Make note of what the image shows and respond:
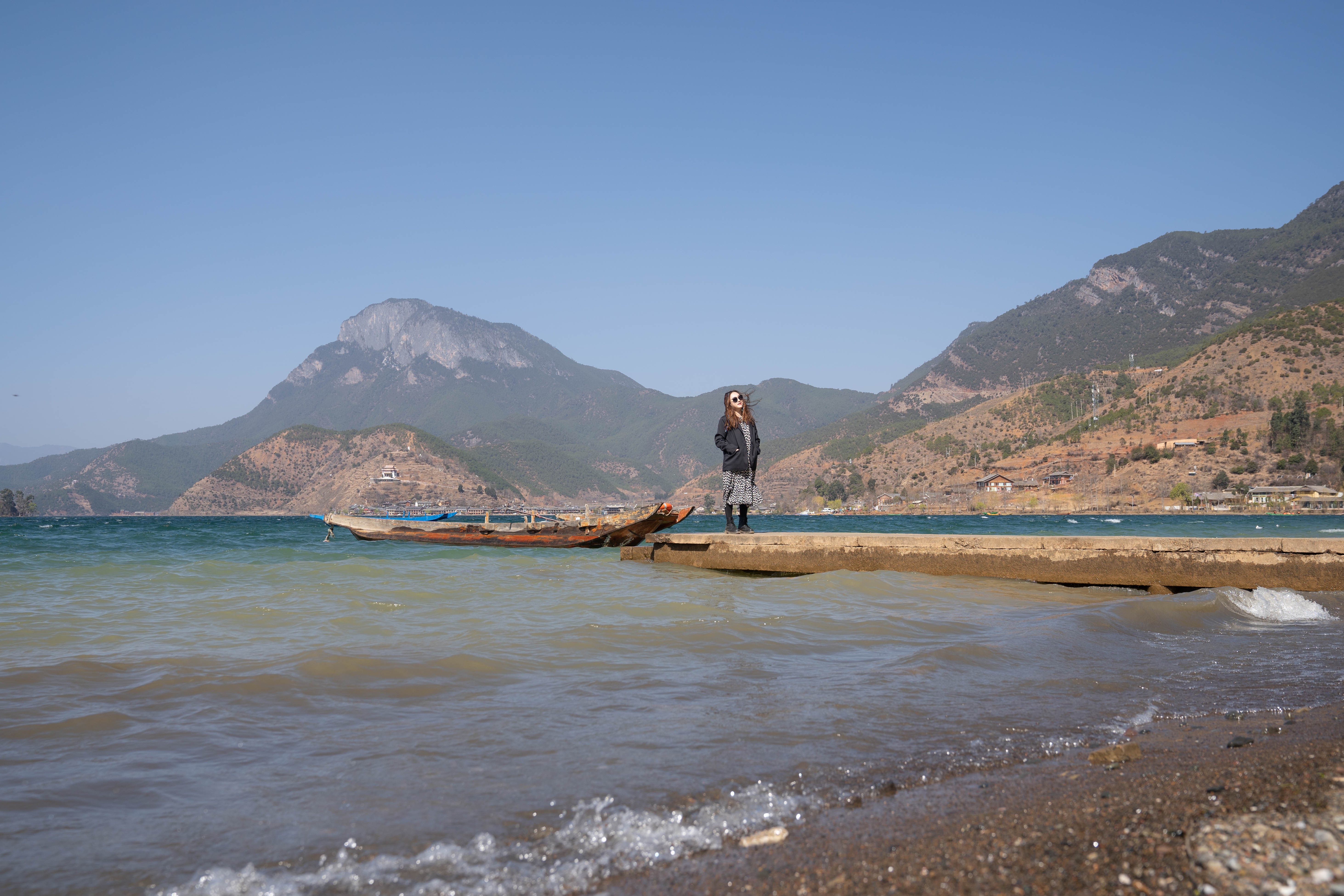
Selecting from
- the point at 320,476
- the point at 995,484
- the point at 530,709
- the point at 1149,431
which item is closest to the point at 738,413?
the point at 530,709

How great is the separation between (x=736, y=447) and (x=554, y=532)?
14.6m

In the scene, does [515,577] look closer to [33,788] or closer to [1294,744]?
[33,788]

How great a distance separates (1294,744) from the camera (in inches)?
121

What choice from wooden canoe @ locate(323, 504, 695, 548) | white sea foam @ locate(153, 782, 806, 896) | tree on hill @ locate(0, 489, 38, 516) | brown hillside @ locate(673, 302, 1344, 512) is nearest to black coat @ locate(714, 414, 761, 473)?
wooden canoe @ locate(323, 504, 695, 548)

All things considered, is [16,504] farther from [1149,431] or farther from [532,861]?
[1149,431]

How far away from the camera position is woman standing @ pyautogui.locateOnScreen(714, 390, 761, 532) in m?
11.2

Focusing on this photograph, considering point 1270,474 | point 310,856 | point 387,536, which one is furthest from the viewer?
point 1270,474

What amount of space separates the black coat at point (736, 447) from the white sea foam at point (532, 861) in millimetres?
8608

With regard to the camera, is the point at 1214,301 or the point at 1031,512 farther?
the point at 1214,301

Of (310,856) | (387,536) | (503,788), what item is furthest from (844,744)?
(387,536)

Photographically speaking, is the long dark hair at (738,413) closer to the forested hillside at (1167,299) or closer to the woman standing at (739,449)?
the woman standing at (739,449)

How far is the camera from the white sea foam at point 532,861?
2164 mm

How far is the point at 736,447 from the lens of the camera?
37.0 feet

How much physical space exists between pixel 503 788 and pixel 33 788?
198 centimetres
